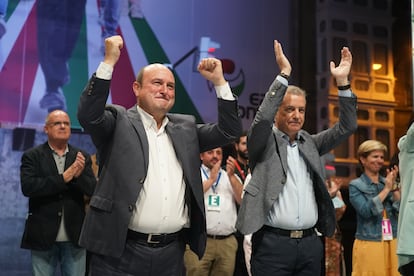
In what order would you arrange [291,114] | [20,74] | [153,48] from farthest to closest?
[153,48] < [20,74] < [291,114]

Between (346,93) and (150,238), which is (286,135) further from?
(150,238)

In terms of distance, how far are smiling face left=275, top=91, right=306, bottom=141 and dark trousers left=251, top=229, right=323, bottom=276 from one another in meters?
0.53

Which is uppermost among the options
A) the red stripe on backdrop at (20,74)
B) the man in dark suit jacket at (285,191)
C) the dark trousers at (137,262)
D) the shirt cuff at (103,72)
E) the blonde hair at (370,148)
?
the red stripe on backdrop at (20,74)

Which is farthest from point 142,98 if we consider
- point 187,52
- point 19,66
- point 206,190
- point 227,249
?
point 187,52

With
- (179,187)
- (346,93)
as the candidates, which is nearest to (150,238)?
(179,187)

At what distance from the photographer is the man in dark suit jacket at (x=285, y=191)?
244 cm

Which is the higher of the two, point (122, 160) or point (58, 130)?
point (58, 130)

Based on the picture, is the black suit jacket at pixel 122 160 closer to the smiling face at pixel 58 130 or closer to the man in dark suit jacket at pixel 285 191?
the man in dark suit jacket at pixel 285 191

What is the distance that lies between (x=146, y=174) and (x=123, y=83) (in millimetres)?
3265

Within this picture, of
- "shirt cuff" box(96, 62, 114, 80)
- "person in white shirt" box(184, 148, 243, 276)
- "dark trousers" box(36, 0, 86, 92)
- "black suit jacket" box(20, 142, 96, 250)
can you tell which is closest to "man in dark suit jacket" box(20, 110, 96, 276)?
"black suit jacket" box(20, 142, 96, 250)

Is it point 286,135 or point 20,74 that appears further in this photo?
point 20,74

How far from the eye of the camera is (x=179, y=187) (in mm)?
2148

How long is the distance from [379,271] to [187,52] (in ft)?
9.83

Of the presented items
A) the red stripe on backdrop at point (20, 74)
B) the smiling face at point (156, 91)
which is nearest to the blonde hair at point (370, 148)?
the smiling face at point (156, 91)
